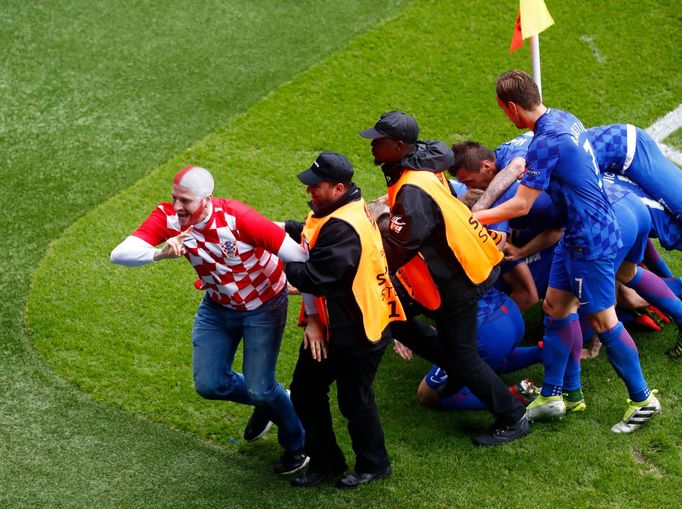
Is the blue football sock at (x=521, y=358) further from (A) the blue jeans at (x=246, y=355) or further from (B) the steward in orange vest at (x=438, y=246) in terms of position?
(A) the blue jeans at (x=246, y=355)

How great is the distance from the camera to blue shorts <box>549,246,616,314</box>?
5578 millimetres

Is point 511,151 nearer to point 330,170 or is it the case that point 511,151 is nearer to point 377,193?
point 330,170

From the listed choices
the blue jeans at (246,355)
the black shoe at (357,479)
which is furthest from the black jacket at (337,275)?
the black shoe at (357,479)

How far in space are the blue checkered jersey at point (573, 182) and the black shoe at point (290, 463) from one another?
196 cm

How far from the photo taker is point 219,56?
9648mm

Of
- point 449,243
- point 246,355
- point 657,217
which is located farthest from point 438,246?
point 657,217

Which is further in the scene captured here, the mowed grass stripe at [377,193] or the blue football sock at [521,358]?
the blue football sock at [521,358]

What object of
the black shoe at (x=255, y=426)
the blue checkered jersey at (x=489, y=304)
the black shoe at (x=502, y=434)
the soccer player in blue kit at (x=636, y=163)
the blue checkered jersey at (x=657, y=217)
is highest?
the soccer player in blue kit at (x=636, y=163)

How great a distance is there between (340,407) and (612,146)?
2.56 m

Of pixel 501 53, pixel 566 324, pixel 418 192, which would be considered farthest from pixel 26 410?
pixel 501 53

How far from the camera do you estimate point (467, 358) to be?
557 centimetres

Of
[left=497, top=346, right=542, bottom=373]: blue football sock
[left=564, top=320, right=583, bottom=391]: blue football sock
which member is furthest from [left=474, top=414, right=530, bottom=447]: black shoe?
[left=497, top=346, right=542, bottom=373]: blue football sock

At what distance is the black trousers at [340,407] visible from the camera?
5.25 meters

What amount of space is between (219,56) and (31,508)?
5.40 meters
